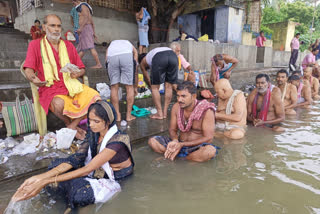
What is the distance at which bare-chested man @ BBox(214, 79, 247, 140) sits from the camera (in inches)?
163

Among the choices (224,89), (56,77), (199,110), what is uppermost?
(56,77)

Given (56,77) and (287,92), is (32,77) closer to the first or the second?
(56,77)

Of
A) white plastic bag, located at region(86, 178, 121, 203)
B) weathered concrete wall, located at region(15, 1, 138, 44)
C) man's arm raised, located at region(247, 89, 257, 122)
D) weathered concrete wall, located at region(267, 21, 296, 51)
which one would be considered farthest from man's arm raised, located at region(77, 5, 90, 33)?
weathered concrete wall, located at region(267, 21, 296, 51)

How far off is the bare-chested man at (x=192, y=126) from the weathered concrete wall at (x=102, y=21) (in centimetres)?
689

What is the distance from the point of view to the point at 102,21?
30.0ft

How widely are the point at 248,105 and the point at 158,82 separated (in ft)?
6.69

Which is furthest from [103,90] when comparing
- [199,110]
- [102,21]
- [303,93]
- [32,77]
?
[303,93]

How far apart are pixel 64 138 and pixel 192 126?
1896mm

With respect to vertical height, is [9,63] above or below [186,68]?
above

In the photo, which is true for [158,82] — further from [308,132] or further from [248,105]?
[308,132]

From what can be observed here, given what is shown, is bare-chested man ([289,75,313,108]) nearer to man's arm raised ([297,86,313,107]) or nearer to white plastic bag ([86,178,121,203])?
man's arm raised ([297,86,313,107])

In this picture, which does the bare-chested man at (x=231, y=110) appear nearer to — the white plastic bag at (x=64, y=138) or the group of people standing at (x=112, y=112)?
the group of people standing at (x=112, y=112)

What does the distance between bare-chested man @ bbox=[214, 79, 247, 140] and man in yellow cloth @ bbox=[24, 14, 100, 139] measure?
7.56 ft

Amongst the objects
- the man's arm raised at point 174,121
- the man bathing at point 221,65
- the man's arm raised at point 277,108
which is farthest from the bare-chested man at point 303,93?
the man's arm raised at point 174,121
